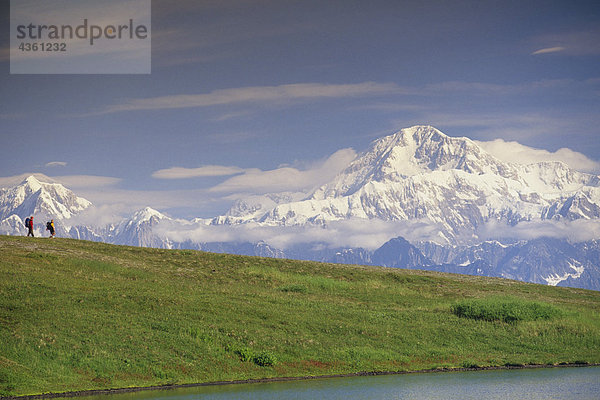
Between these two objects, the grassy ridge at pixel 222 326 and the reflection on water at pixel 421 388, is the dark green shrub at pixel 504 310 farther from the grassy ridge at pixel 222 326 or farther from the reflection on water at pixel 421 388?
the reflection on water at pixel 421 388

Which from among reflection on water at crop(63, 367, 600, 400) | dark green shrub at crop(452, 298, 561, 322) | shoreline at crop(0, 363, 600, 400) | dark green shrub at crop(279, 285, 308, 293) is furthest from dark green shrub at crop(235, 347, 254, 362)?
dark green shrub at crop(452, 298, 561, 322)

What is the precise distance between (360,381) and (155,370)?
617 inches

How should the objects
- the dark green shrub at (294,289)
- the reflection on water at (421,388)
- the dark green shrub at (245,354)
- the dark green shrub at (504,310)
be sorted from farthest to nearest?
the dark green shrub at (294,289)
the dark green shrub at (504,310)
the dark green shrub at (245,354)
the reflection on water at (421,388)

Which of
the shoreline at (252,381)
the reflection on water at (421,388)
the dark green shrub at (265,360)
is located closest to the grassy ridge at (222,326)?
the dark green shrub at (265,360)

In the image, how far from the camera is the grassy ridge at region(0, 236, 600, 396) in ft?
174

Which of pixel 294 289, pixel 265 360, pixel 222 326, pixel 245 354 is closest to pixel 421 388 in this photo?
pixel 265 360

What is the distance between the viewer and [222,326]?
6188cm

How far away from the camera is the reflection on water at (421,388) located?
48750 millimetres

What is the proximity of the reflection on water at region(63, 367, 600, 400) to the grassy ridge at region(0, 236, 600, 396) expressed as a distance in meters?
2.62

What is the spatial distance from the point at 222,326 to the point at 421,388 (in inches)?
735

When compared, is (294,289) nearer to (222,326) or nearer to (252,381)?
(222,326)

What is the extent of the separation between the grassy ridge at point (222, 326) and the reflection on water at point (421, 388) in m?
2.62

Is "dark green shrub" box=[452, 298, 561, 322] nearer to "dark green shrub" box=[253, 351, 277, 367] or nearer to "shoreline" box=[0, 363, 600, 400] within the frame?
"shoreline" box=[0, 363, 600, 400]

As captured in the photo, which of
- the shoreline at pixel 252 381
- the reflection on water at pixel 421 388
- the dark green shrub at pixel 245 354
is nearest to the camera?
the shoreline at pixel 252 381
